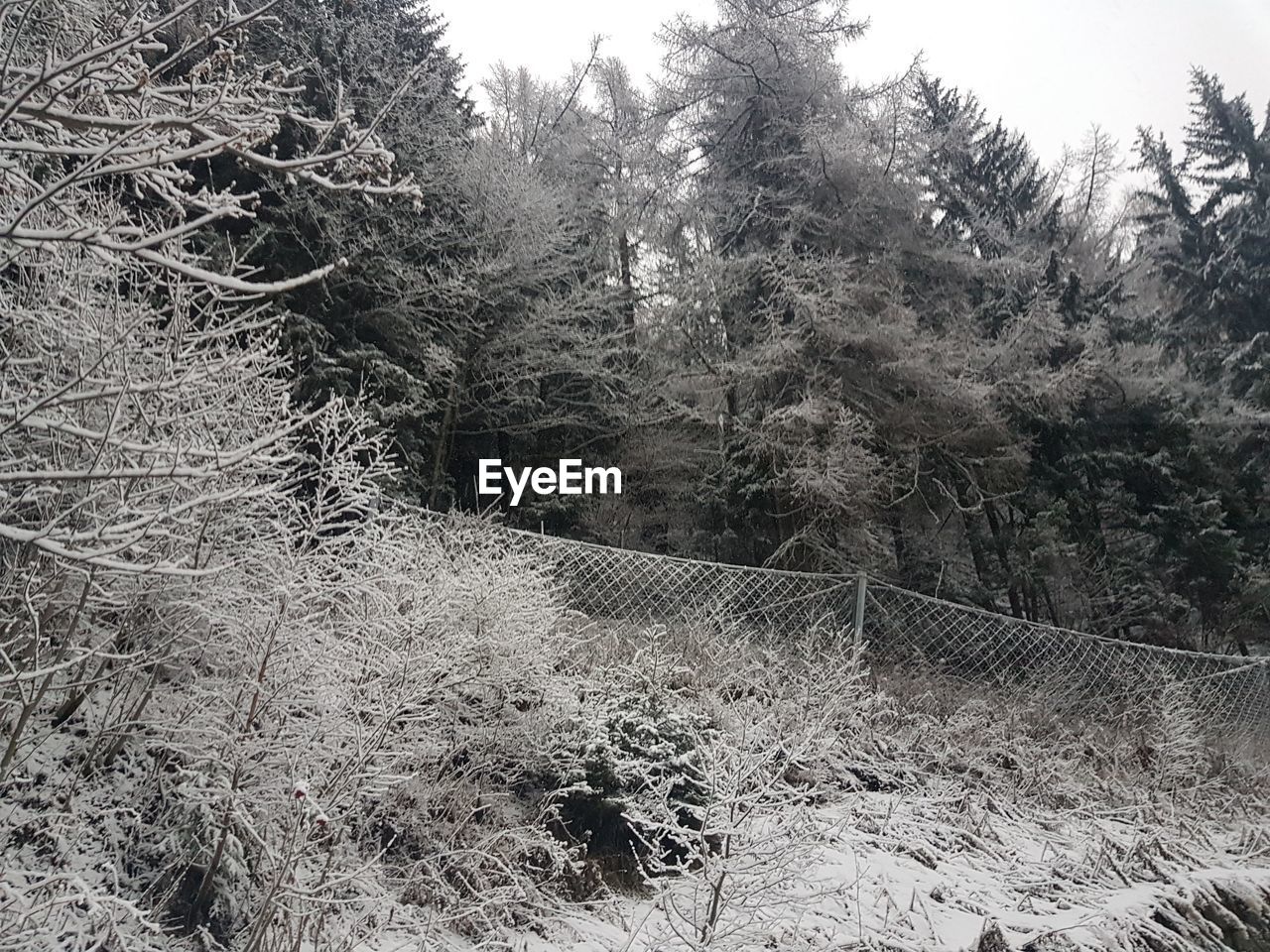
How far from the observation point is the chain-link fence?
6770 millimetres

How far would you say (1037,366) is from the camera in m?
10.3

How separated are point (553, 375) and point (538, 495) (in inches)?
68.3

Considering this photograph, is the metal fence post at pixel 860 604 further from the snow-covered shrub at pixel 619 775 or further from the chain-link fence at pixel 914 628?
the snow-covered shrub at pixel 619 775

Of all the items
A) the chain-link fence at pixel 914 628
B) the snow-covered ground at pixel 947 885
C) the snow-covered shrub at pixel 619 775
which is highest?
the chain-link fence at pixel 914 628

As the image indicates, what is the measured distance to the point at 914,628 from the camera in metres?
7.11

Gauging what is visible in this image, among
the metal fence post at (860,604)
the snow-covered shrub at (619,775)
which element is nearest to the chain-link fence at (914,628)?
the metal fence post at (860,604)

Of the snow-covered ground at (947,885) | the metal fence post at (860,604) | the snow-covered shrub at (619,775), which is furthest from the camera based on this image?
the metal fence post at (860,604)

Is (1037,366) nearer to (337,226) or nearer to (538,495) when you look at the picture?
(538,495)

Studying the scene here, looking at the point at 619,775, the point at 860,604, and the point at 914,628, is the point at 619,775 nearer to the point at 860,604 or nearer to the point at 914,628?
the point at 860,604

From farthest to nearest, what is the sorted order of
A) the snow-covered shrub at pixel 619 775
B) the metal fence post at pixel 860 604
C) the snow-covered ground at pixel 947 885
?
the metal fence post at pixel 860 604 → the snow-covered shrub at pixel 619 775 → the snow-covered ground at pixel 947 885

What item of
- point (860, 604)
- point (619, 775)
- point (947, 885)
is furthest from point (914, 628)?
point (619, 775)

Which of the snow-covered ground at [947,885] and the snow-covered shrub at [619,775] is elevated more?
the snow-covered shrub at [619,775]

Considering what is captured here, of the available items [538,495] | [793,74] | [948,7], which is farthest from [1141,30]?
[538,495]

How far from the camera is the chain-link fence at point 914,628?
6770mm
